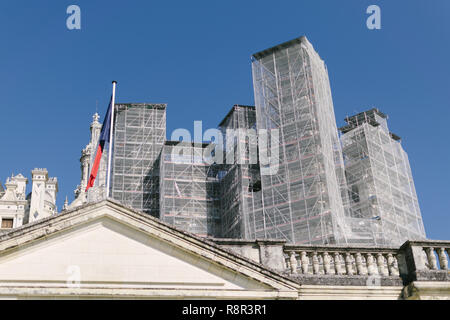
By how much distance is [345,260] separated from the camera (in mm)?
15422

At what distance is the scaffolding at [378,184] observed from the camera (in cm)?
5353

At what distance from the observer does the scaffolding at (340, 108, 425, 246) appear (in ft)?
176

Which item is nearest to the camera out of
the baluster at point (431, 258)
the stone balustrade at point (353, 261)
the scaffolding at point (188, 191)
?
the stone balustrade at point (353, 261)

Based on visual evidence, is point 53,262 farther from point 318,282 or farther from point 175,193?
point 175,193

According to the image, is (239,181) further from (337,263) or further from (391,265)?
(337,263)

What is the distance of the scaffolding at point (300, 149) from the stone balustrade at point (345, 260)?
33031 mm

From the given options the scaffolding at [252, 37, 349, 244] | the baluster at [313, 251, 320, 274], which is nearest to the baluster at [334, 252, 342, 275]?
the baluster at [313, 251, 320, 274]

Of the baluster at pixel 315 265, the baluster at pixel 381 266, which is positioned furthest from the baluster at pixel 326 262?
the baluster at pixel 381 266

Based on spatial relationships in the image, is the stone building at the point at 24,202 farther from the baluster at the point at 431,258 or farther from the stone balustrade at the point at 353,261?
the baluster at the point at 431,258

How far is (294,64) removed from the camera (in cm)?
6044

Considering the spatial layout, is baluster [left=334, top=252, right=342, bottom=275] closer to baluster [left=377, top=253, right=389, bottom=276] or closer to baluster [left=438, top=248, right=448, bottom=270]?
baluster [left=377, top=253, right=389, bottom=276]

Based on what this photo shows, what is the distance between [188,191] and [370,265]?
53190mm
